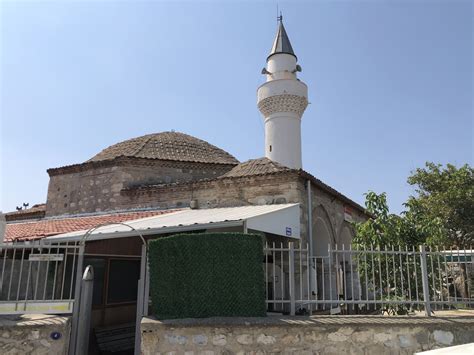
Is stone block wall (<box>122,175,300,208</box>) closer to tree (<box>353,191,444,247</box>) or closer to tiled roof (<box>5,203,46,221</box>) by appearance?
tree (<box>353,191,444,247</box>)

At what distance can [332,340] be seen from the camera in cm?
479

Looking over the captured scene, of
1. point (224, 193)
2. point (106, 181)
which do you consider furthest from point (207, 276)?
point (106, 181)

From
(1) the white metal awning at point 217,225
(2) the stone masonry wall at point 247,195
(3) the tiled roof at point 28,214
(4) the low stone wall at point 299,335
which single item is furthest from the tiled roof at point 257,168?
(3) the tiled roof at point 28,214

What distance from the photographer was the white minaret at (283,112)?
16.5 m

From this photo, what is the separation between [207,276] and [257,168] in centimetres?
538

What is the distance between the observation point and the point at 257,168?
10047mm

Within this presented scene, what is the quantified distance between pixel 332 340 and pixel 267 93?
45.7 feet

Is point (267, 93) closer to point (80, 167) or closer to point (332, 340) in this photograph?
point (80, 167)

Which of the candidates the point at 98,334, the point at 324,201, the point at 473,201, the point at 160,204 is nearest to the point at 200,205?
the point at 160,204

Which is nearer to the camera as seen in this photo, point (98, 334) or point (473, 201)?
point (98, 334)

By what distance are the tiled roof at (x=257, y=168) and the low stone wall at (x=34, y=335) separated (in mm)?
5848

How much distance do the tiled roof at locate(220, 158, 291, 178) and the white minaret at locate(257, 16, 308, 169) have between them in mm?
5680

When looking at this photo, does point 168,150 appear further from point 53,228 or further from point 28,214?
point 28,214

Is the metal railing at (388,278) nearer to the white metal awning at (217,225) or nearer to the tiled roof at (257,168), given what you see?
the white metal awning at (217,225)
